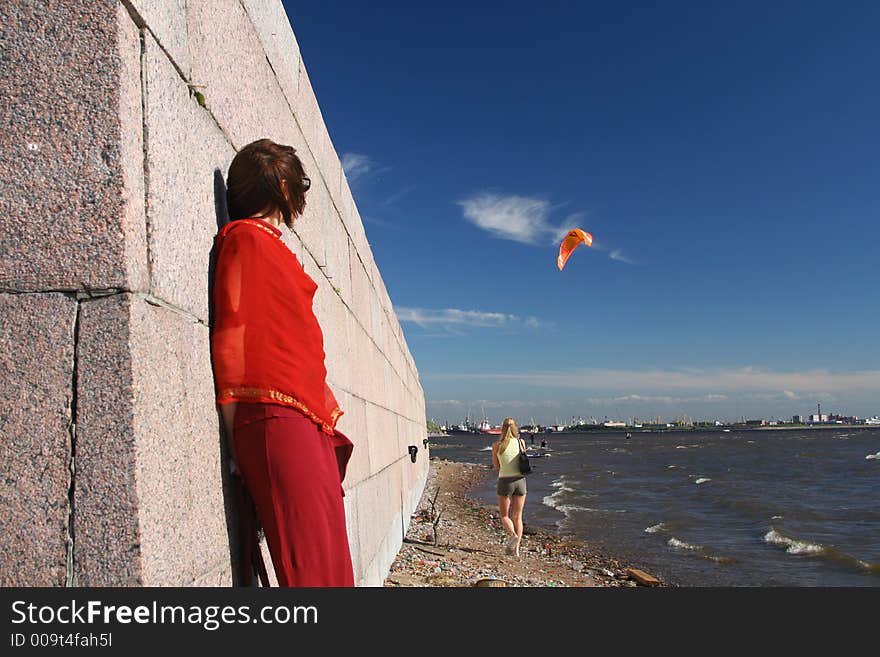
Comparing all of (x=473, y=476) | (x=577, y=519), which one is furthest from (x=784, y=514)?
(x=473, y=476)

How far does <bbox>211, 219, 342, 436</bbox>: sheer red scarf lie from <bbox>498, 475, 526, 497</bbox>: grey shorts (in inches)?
319

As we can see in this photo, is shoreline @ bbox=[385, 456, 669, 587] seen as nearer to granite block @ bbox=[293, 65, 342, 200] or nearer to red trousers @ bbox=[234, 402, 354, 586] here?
granite block @ bbox=[293, 65, 342, 200]

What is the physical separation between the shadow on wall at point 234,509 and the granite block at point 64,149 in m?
0.55

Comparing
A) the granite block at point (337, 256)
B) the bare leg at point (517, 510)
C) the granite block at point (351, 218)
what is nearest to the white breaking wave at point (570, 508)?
the bare leg at point (517, 510)

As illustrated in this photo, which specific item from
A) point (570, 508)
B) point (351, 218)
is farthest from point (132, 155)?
point (570, 508)

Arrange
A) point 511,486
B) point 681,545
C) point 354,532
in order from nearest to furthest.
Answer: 1. point 354,532
2. point 511,486
3. point 681,545

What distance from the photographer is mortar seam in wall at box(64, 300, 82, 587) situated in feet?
5.24

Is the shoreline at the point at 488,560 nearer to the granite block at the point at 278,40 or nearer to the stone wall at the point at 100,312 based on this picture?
the granite block at the point at 278,40

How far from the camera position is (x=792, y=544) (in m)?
15.7

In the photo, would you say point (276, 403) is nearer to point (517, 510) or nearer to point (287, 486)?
point (287, 486)

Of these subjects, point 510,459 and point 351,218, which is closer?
point 351,218

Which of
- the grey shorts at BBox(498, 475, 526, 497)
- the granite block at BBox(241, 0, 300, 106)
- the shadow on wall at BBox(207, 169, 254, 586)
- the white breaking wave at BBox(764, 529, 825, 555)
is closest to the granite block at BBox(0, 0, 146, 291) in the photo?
the shadow on wall at BBox(207, 169, 254, 586)

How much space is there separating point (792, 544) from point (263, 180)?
16.4 meters

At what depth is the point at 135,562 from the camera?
5.26 feet
